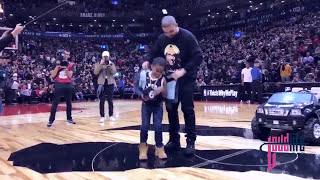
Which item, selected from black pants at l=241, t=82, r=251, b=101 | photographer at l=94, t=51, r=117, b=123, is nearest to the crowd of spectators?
black pants at l=241, t=82, r=251, b=101

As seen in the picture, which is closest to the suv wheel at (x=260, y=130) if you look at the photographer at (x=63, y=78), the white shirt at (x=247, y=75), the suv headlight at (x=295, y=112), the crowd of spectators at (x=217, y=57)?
the suv headlight at (x=295, y=112)

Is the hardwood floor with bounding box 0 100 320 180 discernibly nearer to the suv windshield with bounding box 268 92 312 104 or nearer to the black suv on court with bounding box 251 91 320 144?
the black suv on court with bounding box 251 91 320 144

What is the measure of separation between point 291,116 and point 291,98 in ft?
1.36

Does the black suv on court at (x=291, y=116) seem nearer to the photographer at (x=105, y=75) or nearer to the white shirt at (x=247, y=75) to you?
the photographer at (x=105, y=75)

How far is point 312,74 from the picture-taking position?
39.4 feet

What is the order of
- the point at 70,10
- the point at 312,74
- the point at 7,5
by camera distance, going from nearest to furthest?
the point at 312,74, the point at 7,5, the point at 70,10

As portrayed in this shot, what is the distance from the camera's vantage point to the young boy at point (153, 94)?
3.48 meters

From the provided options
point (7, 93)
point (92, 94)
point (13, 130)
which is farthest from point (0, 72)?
point (92, 94)

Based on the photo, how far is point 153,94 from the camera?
3.50m

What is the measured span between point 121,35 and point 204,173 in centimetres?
3495

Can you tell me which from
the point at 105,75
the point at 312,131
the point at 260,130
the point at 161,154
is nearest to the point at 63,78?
the point at 105,75

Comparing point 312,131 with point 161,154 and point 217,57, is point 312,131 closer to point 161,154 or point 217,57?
point 161,154

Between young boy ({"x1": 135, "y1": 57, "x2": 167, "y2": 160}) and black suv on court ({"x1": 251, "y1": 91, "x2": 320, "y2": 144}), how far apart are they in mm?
1780

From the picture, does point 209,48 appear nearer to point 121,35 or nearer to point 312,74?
→ point 121,35
